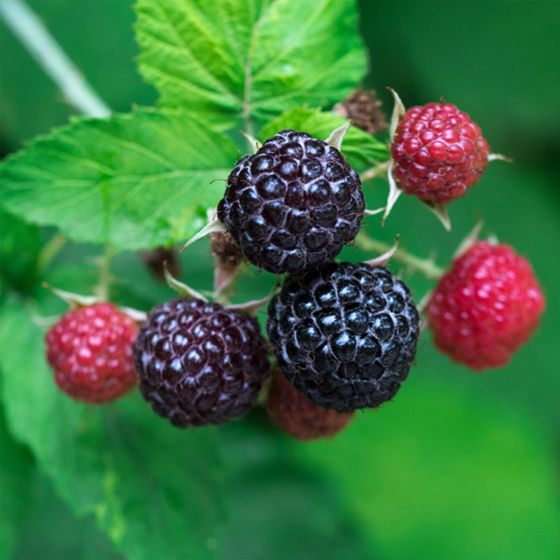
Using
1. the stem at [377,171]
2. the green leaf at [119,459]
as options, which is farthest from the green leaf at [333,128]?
the green leaf at [119,459]


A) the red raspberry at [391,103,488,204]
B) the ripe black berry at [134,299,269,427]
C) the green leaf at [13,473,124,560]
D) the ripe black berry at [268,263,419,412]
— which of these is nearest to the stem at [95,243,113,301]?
the ripe black berry at [134,299,269,427]

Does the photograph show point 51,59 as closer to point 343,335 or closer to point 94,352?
point 94,352

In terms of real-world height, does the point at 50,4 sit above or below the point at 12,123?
above

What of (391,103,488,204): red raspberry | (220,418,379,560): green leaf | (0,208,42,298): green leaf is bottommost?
(220,418,379,560): green leaf

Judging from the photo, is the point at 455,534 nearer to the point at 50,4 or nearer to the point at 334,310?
the point at 334,310

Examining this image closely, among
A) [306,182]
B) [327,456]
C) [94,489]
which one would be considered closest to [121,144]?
[306,182]

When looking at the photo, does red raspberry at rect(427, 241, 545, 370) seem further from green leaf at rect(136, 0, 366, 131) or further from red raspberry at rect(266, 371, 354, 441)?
green leaf at rect(136, 0, 366, 131)

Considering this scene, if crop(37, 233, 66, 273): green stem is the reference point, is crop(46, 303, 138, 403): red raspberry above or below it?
above

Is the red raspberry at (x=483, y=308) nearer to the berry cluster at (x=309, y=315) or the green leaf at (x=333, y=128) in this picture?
the berry cluster at (x=309, y=315)
